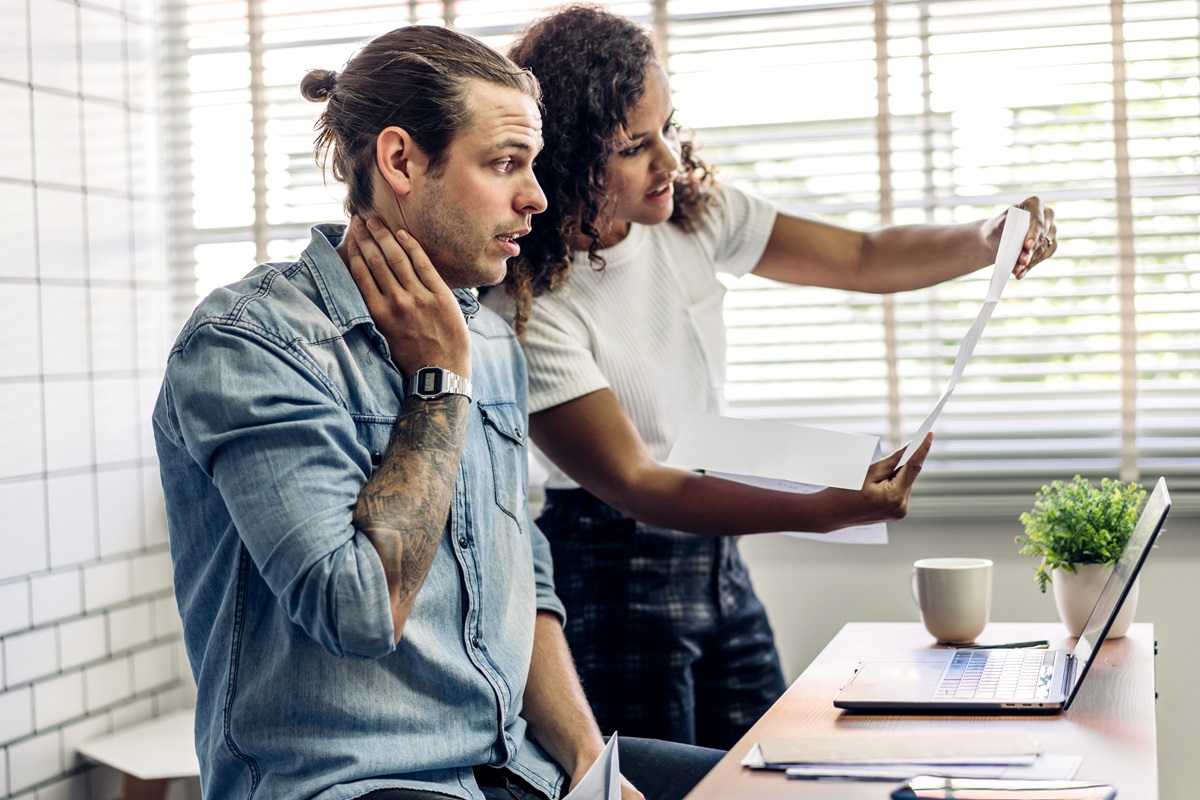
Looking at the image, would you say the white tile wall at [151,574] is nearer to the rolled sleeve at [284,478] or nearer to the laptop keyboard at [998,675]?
the rolled sleeve at [284,478]

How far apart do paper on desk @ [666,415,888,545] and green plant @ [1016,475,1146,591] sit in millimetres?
300

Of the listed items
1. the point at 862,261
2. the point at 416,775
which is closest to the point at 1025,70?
the point at 862,261

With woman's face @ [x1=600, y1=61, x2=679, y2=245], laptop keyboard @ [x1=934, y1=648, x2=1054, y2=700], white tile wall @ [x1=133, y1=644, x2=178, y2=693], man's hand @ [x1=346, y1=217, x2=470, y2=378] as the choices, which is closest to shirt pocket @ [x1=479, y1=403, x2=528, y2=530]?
man's hand @ [x1=346, y1=217, x2=470, y2=378]

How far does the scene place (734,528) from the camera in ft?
5.25

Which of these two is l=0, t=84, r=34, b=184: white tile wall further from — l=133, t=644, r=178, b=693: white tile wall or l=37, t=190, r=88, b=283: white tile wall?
l=133, t=644, r=178, b=693: white tile wall

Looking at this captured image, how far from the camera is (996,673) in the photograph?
4.40 feet

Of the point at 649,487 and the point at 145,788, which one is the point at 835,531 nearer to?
the point at 649,487

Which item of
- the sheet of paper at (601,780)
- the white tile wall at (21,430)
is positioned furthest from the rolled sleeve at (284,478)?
the white tile wall at (21,430)

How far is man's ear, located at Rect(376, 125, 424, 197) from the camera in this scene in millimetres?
1243

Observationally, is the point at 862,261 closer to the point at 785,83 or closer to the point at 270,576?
the point at 785,83

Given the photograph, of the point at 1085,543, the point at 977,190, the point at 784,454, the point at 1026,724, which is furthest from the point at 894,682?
the point at 977,190

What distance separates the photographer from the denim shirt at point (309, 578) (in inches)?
41.9

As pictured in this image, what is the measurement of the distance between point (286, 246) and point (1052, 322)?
1622 millimetres

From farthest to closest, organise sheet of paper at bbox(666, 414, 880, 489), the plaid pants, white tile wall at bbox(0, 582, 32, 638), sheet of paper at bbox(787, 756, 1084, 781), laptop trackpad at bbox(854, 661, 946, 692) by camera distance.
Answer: white tile wall at bbox(0, 582, 32, 638)
the plaid pants
sheet of paper at bbox(666, 414, 880, 489)
laptop trackpad at bbox(854, 661, 946, 692)
sheet of paper at bbox(787, 756, 1084, 781)
